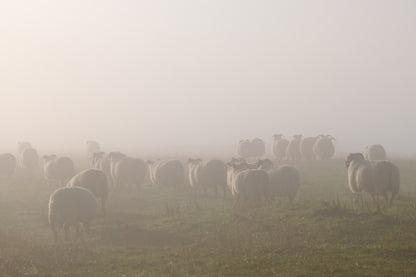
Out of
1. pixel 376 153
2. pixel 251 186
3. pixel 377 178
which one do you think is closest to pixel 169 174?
pixel 251 186

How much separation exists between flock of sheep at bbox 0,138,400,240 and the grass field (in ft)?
3.29

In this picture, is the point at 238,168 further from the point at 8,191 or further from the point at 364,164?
the point at 8,191

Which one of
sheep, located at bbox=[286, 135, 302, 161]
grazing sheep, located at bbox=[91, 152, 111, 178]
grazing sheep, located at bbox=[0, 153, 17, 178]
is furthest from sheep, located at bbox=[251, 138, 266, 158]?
grazing sheep, located at bbox=[0, 153, 17, 178]

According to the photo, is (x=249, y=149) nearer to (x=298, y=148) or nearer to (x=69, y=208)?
(x=298, y=148)

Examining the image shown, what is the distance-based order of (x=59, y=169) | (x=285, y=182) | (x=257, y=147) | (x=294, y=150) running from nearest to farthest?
(x=285, y=182)
(x=59, y=169)
(x=294, y=150)
(x=257, y=147)

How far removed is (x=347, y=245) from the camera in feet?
44.1

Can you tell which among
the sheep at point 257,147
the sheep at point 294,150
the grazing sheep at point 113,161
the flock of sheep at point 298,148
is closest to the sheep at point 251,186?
the grazing sheep at point 113,161

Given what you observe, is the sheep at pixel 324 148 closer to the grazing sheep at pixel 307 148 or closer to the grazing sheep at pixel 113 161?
the grazing sheep at pixel 307 148

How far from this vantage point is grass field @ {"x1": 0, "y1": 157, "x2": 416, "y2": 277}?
12.0 m

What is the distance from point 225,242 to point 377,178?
831cm

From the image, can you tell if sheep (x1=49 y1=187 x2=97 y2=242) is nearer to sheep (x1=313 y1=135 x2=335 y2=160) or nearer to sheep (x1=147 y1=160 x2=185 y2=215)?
sheep (x1=147 y1=160 x2=185 y2=215)

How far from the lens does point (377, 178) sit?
1938 cm

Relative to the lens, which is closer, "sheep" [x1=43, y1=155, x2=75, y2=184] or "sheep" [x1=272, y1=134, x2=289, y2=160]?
"sheep" [x1=43, y1=155, x2=75, y2=184]

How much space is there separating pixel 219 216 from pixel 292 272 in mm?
9653
